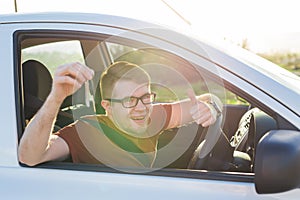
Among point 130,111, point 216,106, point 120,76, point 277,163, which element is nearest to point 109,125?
point 130,111

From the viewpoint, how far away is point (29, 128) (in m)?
1.99

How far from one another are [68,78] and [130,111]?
395mm

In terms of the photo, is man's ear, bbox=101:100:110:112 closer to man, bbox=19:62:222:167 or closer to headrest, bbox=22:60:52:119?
man, bbox=19:62:222:167

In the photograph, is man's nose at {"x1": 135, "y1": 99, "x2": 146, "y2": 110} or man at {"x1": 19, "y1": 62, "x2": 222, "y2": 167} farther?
man's nose at {"x1": 135, "y1": 99, "x2": 146, "y2": 110}

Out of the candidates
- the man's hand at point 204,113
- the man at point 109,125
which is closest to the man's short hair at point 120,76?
the man at point 109,125

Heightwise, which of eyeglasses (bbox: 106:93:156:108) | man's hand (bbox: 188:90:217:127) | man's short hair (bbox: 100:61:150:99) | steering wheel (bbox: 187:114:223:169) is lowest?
steering wheel (bbox: 187:114:223:169)

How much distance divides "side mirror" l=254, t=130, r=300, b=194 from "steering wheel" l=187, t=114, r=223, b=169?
36cm

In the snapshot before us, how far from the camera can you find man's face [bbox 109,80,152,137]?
2193 millimetres

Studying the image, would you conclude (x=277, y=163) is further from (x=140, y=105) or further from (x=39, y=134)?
(x=39, y=134)

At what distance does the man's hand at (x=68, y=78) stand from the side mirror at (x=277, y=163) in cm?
68

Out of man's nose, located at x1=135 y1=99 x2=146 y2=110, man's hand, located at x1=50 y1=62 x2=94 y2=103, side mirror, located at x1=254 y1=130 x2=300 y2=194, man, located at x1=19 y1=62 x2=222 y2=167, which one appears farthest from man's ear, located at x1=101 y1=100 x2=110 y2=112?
side mirror, located at x1=254 y1=130 x2=300 y2=194

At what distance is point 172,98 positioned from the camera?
10.5 ft

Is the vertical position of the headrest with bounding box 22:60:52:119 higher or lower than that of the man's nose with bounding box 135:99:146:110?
higher

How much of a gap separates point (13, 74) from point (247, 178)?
989mm
